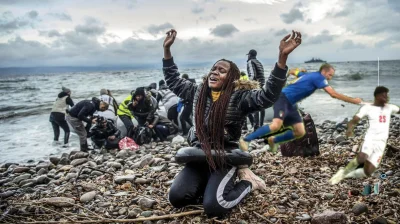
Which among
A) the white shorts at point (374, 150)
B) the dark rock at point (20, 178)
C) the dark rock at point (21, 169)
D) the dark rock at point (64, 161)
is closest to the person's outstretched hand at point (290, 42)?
the white shorts at point (374, 150)

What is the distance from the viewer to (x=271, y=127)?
325 cm

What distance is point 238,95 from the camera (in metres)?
3.97

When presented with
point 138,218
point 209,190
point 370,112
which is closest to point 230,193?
point 209,190

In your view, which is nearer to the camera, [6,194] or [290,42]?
[290,42]

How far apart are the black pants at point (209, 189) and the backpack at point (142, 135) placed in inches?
231

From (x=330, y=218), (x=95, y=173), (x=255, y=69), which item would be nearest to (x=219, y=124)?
(x=330, y=218)

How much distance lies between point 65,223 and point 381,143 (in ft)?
11.6

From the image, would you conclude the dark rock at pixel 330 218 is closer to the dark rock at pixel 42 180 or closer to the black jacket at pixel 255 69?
the black jacket at pixel 255 69

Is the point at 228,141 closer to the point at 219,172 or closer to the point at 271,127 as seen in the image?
the point at 219,172

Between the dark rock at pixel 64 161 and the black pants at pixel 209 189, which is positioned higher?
the black pants at pixel 209 189

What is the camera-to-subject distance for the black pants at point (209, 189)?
13.1 ft

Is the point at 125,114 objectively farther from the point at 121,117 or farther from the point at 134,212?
the point at 134,212

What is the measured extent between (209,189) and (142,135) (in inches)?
252

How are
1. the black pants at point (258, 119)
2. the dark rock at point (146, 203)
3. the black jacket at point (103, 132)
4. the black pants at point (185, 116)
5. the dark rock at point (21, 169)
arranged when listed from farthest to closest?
the black pants at point (185, 116) → the black pants at point (258, 119) → the black jacket at point (103, 132) → the dark rock at point (21, 169) → the dark rock at point (146, 203)
